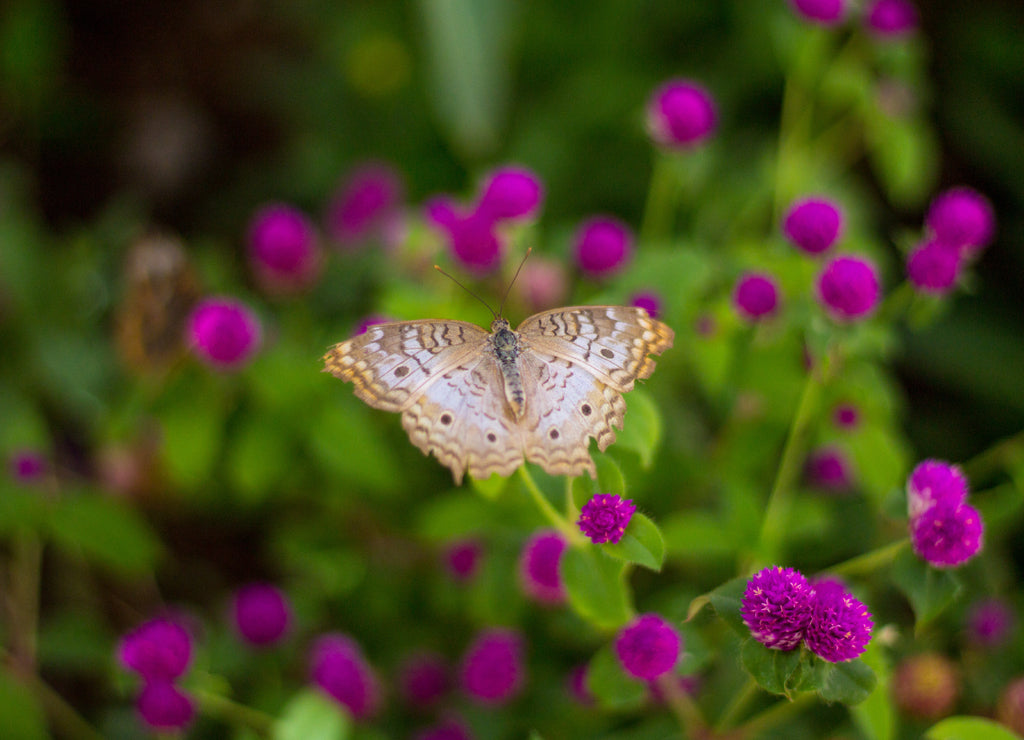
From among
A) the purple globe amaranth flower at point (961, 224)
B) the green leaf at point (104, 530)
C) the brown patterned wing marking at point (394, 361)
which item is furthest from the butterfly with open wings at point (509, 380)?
the green leaf at point (104, 530)

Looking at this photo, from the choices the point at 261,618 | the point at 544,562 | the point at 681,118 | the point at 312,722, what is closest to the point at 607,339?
the point at 544,562

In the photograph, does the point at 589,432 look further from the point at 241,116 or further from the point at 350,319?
the point at 241,116

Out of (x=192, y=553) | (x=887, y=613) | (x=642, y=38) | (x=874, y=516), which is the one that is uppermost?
(x=642, y=38)

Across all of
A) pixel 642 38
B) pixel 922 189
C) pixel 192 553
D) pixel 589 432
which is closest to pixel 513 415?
pixel 589 432

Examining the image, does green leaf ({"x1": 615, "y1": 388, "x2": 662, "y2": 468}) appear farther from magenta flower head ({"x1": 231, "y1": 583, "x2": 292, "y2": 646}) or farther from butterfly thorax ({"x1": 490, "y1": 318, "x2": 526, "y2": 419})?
magenta flower head ({"x1": 231, "y1": 583, "x2": 292, "y2": 646})

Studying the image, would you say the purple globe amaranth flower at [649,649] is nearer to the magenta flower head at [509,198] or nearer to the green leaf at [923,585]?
the green leaf at [923,585]

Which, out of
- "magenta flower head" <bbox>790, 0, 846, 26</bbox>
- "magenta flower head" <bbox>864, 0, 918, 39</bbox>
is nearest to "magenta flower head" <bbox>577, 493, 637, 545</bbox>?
"magenta flower head" <bbox>790, 0, 846, 26</bbox>
